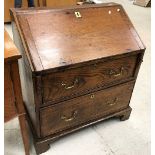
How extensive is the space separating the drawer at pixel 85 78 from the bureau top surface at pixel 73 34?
0.07m

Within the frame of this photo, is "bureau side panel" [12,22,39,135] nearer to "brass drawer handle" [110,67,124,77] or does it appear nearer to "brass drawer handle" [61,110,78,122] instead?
"brass drawer handle" [61,110,78,122]

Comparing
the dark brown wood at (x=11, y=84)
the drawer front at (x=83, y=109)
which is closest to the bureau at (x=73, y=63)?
the drawer front at (x=83, y=109)

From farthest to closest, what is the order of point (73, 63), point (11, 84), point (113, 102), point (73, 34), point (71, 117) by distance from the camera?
1. point (113, 102)
2. point (71, 117)
3. point (73, 34)
4. point (73, 63)
5. point (11, 84)

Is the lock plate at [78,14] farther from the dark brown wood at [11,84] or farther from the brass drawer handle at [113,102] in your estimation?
the brass drawer handle at [113,102]

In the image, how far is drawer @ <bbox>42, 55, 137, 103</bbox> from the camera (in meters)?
1.17

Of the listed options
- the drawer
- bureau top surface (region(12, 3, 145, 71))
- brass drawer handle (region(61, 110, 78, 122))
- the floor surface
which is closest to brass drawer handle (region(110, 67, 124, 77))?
the drawer

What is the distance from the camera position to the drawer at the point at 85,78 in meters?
1.17

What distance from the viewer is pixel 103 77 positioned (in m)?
1.34

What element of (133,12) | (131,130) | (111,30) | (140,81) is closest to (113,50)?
(111,30)

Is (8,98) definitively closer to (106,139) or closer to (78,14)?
(78,14)

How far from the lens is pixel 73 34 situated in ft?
4.08

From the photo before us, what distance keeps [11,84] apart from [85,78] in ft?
1.45

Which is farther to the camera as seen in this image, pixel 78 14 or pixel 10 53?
pixel 78 14

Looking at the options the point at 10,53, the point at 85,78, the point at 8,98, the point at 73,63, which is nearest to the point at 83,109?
the point at 85,78
